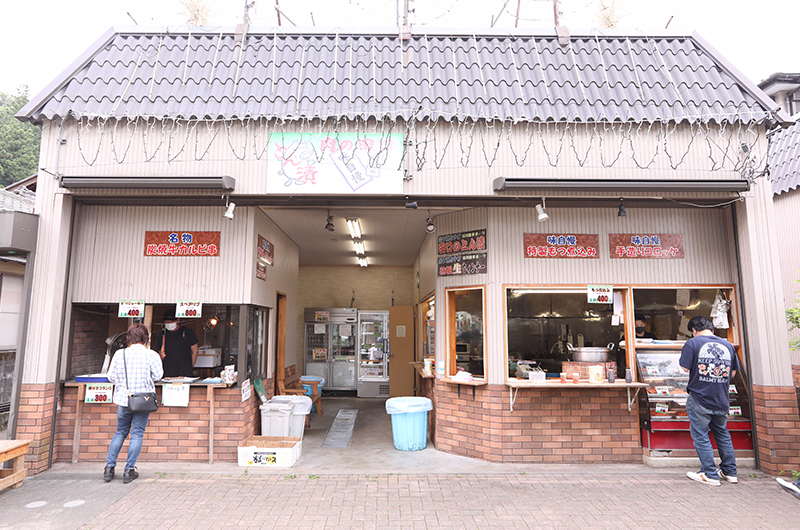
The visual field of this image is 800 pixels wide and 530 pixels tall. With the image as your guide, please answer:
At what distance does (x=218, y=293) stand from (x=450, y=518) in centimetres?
397

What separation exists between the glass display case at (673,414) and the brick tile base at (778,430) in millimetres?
220

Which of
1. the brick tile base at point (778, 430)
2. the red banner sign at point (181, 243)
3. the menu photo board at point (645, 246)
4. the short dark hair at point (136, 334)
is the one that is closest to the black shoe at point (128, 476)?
the short dark hair at point (136, 334)

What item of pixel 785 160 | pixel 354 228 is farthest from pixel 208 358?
pixel 785 160

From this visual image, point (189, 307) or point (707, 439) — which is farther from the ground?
point (189, 307)

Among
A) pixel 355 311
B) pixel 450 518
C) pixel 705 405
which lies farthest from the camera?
pixel 355 311

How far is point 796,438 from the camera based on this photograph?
5492 mm

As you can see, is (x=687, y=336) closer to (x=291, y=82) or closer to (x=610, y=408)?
(x=610, y=408)

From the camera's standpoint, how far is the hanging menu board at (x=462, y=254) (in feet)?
20.8

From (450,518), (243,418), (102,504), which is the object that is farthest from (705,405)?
(102,504)

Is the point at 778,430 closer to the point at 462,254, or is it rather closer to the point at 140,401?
the point at 462,254

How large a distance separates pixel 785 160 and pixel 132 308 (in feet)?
35.7

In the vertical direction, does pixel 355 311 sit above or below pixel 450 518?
above

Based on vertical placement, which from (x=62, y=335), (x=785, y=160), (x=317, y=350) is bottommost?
(x=317, y=350)

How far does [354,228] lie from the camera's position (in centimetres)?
845
